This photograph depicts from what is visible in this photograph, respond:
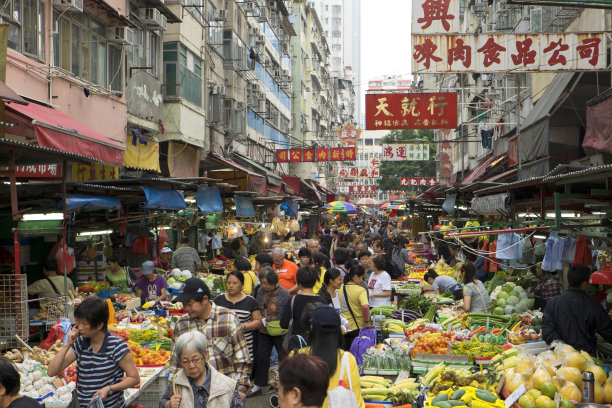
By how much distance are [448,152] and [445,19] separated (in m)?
36.8

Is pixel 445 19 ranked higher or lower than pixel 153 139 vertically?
higher

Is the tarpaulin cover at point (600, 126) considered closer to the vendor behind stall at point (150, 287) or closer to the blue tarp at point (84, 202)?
the vendor behind stall at point (150, 287)

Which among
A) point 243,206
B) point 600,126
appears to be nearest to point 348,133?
point 243,206

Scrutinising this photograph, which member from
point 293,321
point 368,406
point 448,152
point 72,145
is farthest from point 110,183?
point 448,152

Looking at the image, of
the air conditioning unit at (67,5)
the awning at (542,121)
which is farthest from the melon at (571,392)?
the air conditioning unit at (67,5)

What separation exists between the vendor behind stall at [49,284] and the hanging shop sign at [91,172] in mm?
3593

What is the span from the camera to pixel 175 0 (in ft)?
61.0

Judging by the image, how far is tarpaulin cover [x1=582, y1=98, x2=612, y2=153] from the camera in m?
11.3

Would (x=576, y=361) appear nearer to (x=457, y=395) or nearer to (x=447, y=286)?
(x=457, y=395)

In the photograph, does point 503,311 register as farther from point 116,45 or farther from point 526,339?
point 116,45

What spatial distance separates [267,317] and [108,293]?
4.25m

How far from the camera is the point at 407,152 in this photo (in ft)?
112

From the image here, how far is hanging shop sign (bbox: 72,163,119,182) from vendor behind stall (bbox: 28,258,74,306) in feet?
11.8

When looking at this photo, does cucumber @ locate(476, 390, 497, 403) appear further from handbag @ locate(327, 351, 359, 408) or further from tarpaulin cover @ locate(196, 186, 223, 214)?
tarpaulin cover @ locate(196, 186, 223, 214)
